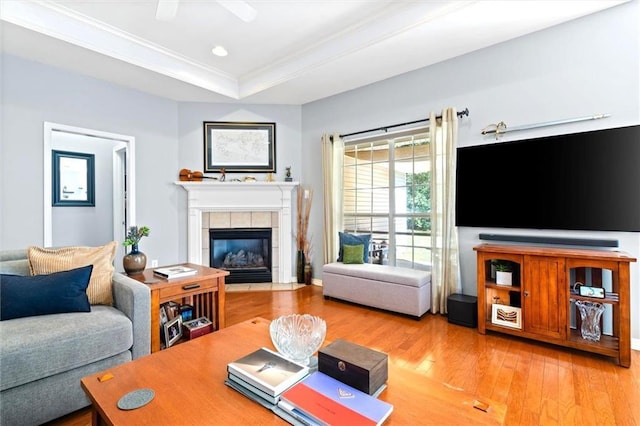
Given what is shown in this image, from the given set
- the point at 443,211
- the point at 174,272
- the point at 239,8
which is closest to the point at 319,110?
the point at 443,211

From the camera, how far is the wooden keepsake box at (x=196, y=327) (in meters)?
2.43

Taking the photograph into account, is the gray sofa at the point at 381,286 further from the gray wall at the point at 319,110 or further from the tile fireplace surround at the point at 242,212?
the tile fireplace surround at the point at 242,212

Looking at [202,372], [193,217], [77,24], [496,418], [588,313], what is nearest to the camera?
[496,418]

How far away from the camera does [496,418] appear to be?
1006 mm

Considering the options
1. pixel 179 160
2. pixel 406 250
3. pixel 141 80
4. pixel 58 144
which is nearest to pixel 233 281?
pixel 179 160

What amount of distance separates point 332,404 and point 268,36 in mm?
3475

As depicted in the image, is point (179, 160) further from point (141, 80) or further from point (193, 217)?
point (141, 80)

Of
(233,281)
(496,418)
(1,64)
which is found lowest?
(233,281)

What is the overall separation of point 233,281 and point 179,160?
201 centimetres

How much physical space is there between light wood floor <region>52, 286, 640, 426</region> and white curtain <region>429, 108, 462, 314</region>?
0.35 m

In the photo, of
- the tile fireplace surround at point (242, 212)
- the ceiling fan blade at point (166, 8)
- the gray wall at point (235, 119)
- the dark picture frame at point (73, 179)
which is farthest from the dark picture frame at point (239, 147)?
the ceiling fan blade at point (166, 8)

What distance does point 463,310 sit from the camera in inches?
117

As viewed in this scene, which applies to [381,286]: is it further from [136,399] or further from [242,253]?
[136,399]

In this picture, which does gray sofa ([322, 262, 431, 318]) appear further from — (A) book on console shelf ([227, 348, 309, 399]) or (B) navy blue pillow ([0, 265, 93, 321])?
(B) navy blue pillow ([0, 265, 93, 321])
